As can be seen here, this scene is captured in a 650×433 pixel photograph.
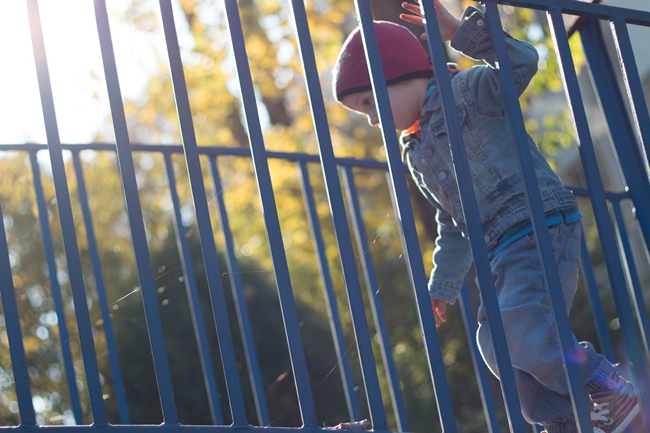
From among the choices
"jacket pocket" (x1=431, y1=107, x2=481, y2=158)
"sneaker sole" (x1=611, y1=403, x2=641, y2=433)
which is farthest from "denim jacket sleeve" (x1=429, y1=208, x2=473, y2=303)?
"sneaker sole" (x1=611, y1=403, x2=641, y2=433)

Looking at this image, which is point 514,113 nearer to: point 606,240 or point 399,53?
point 606,240

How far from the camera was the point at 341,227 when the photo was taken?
1170 millimetres

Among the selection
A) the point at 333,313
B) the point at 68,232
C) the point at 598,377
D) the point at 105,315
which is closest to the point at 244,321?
the point at 333,313

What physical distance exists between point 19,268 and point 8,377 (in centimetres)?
218

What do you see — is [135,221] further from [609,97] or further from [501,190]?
[609,97]

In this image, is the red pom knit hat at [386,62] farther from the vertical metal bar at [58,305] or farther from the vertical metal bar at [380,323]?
the vertical metal bar at [58,305]

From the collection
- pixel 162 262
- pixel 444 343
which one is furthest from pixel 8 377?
pixel 444 343

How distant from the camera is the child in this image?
1.45m

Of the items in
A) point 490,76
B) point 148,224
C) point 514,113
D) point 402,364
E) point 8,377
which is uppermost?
point 148,224

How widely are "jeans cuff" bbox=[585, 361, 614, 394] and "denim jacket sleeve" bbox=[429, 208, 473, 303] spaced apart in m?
0.59

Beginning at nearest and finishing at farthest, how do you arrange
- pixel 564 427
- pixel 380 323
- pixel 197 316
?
pixel 564 427 → pixel 197 316 → pixel 380 323

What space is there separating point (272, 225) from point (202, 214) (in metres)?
0.14

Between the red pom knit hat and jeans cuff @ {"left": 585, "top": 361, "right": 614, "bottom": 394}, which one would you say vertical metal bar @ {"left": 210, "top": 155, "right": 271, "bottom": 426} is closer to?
the red pom knit hat

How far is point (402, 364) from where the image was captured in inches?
236
